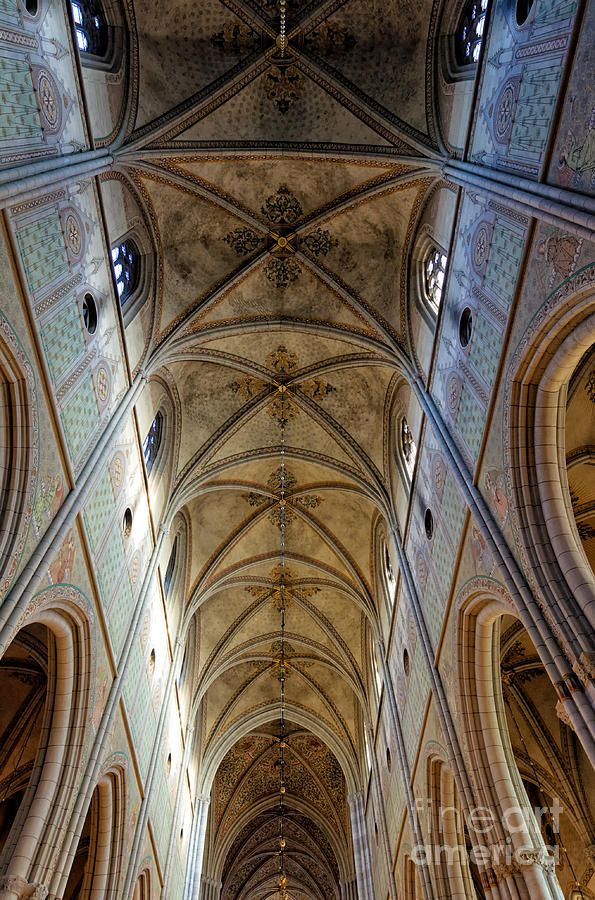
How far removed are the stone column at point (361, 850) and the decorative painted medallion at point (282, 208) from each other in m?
16.3

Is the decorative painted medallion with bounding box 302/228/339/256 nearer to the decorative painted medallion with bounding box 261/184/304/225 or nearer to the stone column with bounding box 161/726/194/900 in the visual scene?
the decorative painted medallion with bounding box 261/184/304/225

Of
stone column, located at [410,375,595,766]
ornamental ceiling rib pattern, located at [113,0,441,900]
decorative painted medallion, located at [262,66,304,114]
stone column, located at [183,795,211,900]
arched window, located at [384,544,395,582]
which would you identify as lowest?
stone column, located at [410,375,595,766]

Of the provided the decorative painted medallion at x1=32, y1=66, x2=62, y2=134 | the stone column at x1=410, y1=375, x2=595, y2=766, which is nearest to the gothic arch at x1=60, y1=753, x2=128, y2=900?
the stone column at x1=410, y1=375, x2=595, y2=766

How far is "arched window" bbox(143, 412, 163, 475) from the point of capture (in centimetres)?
1327

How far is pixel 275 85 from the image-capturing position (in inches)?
469

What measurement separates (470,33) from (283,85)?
11.5 feet

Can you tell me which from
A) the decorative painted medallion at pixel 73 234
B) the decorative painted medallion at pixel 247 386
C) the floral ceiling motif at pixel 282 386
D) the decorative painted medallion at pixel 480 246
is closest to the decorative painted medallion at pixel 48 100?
the decorative painted medallion at pixel 73 234

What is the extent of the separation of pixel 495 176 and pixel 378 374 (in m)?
Result: 6.69

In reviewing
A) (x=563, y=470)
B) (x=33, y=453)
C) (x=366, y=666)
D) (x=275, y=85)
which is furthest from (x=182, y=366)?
(x=366, y=666)

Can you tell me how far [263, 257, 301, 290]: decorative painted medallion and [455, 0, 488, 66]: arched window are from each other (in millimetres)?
4842

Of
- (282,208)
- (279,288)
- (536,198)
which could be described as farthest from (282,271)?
(536,198)

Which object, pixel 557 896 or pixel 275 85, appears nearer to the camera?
pixel 557 896

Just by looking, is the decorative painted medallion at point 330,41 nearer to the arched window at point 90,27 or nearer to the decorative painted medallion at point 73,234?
the arched window at point 90,27

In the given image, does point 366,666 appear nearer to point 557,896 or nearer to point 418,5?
point 557,896
